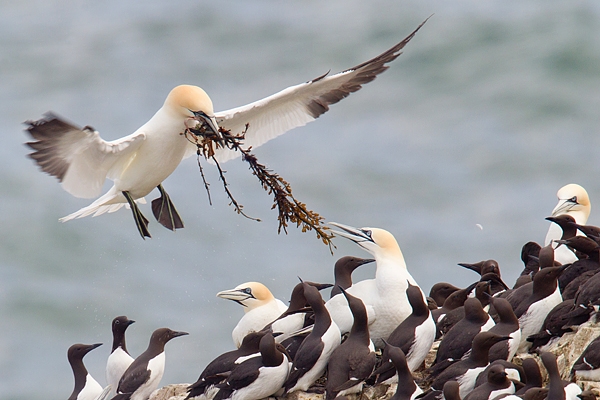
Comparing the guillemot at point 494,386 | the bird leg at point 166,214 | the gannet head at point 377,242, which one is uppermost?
the bird leg at point 166,214

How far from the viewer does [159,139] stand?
9.08 m

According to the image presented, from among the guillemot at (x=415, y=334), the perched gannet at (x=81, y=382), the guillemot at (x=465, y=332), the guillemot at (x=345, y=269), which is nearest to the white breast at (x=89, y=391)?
the perched gannet at (x=81, y=382)

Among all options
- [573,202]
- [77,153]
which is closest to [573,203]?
[573,202]

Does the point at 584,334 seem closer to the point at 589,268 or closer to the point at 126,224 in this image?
the point at 589,268

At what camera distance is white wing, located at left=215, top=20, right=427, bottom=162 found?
376 inches

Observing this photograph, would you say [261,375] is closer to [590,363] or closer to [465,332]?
[465,332]

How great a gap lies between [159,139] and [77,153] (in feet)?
2.60

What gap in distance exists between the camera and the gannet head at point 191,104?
28.1 feet

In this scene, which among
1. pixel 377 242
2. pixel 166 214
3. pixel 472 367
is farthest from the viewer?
pixel 166 214

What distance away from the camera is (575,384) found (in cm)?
678

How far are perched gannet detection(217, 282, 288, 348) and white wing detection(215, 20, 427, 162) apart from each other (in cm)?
142

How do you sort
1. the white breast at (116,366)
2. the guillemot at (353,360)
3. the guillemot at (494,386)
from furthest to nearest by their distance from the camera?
the white breast at (116,366) → the guillemot at (353,360) → the guillemot at (494,386)

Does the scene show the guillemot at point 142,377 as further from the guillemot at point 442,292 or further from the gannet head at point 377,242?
the guillemot at point 442,292

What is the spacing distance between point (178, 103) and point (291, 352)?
216 centimetres
